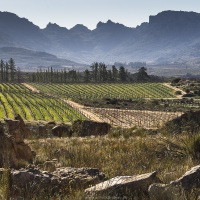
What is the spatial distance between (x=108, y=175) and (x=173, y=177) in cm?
105

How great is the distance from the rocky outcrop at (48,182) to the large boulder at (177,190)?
1.13 m

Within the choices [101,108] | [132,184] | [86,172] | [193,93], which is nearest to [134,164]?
[86,172]

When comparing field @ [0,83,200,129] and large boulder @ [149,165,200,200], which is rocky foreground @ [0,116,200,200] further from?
field @ [0,83,200,129]

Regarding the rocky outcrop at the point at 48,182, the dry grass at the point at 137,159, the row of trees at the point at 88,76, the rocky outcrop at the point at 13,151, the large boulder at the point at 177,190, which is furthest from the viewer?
the row of trees at the point at 88,76

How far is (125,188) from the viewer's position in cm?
471

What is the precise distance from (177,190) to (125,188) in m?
0.67

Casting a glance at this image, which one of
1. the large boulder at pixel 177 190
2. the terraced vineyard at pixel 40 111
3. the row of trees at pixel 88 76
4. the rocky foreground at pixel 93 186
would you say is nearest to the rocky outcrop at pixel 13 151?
Answer: the rocky foreground at pixel 93 186

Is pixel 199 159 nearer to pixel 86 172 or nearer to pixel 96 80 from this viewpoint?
pixel 86 172

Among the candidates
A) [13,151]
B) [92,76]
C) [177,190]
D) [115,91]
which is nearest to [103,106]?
[115,91]

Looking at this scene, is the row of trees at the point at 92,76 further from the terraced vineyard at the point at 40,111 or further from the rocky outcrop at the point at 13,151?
the rocky outcrop at the point at 13,151

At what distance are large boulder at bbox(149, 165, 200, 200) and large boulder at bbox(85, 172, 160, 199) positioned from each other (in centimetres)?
21

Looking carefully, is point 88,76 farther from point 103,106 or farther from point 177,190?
point 177,190

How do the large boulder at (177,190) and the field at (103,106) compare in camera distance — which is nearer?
the large boulder at (177,190)

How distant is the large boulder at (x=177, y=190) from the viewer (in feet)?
14.2
